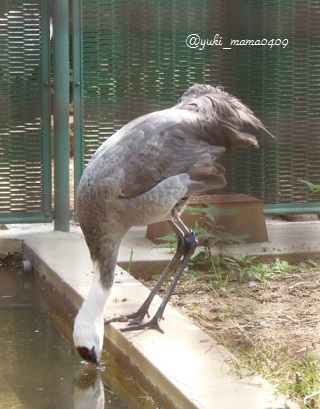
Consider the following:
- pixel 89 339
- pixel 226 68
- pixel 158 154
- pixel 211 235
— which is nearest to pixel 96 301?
pixel 89 339

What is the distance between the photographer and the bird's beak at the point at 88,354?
13.3ft

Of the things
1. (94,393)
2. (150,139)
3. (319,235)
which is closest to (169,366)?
(94,393)

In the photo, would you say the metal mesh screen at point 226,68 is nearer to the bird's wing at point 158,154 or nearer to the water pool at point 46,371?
the water pool at point 46,371

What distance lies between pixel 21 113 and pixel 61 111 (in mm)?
250

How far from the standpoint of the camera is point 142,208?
429 centimetres

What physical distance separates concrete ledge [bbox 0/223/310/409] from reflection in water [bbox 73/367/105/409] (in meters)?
0.15

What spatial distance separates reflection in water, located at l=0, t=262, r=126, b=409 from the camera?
3.88 metres

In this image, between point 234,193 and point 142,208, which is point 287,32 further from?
point 142,208

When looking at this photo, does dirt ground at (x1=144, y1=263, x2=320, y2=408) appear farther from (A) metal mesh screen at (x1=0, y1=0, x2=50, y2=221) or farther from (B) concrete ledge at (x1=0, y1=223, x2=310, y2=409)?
(A) metal mesh screen at (x1=0, y1=0, x2=50, y2=221)

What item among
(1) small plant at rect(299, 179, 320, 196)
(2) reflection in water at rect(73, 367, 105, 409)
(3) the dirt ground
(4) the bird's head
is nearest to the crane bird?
(4) the bird's head

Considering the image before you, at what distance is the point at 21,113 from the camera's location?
20.0 feet

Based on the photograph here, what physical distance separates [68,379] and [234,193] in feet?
8.14

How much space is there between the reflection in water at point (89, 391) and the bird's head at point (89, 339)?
9cm

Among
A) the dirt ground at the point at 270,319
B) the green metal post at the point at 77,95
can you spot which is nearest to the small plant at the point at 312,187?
the dirt ground at the point at 270,319
